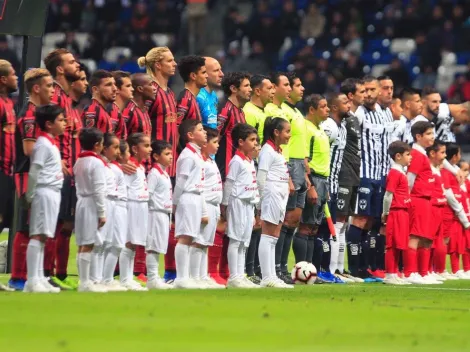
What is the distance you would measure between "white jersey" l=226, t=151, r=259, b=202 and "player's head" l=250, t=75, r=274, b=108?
4.06 ft

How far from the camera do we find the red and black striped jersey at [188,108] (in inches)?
563

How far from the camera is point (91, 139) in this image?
40.3 ft

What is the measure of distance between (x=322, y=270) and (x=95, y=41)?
18.7 meters

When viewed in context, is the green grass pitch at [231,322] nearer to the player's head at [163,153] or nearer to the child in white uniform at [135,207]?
the child in white uniform at [135,207]

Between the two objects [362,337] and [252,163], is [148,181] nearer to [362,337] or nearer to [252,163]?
[252,163]

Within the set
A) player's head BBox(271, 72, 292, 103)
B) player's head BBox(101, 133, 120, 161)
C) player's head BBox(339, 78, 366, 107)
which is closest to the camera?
player's head BBox(101, 133, 120, 161)

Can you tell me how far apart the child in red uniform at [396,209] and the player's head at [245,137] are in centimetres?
258

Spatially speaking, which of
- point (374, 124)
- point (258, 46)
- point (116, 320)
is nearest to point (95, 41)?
point (258, 46)

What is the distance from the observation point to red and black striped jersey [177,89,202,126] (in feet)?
46.9

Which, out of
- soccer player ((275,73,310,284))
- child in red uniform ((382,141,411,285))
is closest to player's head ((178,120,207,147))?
Answer: soccer player ((275,73,310,284))

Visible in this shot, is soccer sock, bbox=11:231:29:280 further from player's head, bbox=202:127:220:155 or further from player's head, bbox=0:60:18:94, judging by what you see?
player's head, bbox=202:127:220:155

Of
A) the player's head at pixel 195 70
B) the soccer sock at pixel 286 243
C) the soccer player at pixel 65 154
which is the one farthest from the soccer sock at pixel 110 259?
the soccer sock at pixel 286 243

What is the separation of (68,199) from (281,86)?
3.74m

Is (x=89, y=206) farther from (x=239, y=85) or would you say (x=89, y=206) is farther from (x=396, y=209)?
(x=396, y=209)
